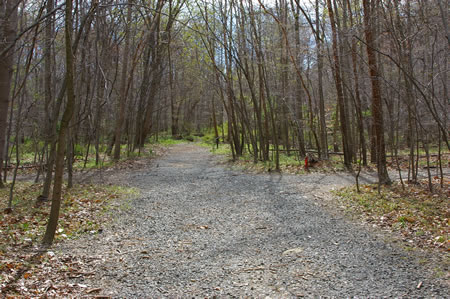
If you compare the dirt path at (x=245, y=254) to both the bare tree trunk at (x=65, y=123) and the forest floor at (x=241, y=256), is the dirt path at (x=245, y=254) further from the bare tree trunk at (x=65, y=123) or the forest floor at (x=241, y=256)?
the bare tree trunk at (x=65, y=123)

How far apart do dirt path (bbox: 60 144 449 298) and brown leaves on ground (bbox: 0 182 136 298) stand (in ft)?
0.91

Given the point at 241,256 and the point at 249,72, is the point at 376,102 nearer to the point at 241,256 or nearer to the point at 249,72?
the point at 241,256

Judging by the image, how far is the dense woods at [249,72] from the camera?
6.07 metres

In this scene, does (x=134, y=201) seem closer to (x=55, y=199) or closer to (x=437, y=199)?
(x=55, y=199)

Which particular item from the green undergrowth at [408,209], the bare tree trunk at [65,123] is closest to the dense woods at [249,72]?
the bare tree trunk at [65,123]

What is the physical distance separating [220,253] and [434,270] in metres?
2.26

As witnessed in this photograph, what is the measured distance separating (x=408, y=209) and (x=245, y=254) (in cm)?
324

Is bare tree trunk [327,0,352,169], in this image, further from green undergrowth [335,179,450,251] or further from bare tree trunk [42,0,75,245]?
bare tree trunk [42,0,75,245]

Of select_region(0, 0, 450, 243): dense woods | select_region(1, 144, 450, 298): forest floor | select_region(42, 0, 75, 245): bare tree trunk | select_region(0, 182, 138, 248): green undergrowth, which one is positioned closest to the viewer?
select_region(1, 144, 450, 298): forest floor

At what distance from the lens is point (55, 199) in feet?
14.5

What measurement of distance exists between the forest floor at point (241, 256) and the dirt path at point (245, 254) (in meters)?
0.01

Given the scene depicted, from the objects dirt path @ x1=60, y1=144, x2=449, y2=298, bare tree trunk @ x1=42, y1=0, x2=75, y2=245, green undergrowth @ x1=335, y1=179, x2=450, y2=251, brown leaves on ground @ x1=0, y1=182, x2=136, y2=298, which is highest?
bare tree trunk @ x1=42, y1=0, x2=75, y2=245

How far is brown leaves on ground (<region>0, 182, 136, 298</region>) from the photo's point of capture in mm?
3359

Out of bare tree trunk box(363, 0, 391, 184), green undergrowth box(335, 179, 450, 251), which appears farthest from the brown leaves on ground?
bare tree trunk box(363, 0, 391, 184)
